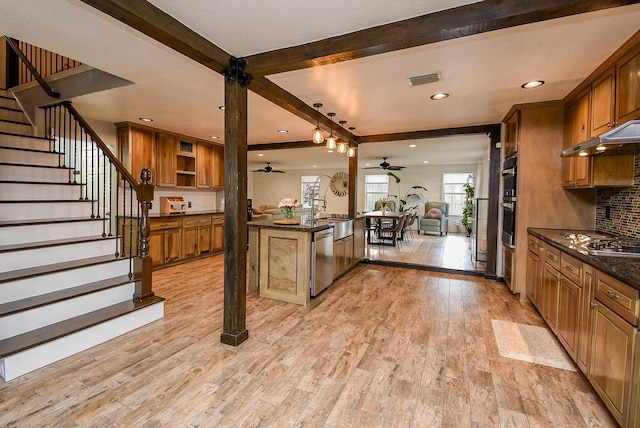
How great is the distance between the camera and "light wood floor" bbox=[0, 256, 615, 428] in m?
1.73

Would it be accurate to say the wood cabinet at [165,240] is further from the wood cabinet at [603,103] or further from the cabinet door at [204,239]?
the wood cabinet at [603,103]

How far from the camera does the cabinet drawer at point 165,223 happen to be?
4854 millimetres

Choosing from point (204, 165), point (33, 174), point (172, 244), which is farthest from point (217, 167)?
point (33, 174)

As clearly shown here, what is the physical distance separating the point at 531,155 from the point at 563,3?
2449 mm

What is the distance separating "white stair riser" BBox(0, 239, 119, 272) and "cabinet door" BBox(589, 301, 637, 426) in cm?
435

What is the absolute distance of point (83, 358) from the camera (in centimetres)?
231

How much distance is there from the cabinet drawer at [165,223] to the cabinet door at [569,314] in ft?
17.4

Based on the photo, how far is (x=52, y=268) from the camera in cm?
269

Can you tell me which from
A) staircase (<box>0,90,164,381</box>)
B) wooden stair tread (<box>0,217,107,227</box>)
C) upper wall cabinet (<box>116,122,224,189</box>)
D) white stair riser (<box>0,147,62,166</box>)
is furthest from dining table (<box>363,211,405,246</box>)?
white stair riser (<box>0,147,62,166</box>)

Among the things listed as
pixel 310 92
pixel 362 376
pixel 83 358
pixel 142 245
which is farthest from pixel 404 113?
pixel 83 358

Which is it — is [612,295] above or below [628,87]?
below

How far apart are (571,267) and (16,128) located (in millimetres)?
6298

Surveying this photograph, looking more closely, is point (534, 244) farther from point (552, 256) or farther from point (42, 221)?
point (42, 221)

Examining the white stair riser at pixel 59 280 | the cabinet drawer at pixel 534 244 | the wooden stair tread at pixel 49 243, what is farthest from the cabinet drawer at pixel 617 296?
the wooden stair tread at pixel 49 243
